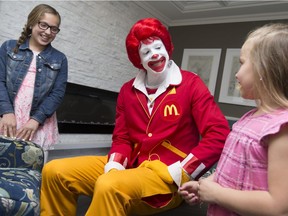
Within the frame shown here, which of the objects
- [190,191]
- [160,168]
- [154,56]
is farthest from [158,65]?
[190,191]

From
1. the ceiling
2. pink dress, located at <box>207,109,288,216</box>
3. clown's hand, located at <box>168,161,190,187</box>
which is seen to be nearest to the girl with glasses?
clown's hand, located at <box>168,161,190,187</box>

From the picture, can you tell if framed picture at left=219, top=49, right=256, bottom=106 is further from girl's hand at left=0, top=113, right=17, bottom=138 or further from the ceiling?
girl's hand at left=0, top=113, right=17, bottom=138

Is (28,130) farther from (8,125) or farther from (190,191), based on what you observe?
(190,191)

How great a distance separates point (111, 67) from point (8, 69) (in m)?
1.83

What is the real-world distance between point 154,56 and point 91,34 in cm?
188

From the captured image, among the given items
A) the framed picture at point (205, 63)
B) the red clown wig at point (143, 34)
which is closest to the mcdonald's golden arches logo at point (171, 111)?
the red clown wig at point (143, 34)

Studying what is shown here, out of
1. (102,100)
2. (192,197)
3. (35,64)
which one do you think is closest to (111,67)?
(102,100)

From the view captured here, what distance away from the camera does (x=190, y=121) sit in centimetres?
121

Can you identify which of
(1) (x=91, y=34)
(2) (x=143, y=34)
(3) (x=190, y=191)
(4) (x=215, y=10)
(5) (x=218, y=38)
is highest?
(4) (x=215, y=10)

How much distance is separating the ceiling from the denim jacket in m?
2.25

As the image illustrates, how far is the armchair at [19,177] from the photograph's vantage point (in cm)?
94

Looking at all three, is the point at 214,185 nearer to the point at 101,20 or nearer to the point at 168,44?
the point at 168,44

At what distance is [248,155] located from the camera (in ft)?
2.42

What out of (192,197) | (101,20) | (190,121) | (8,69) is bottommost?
(192,197)
